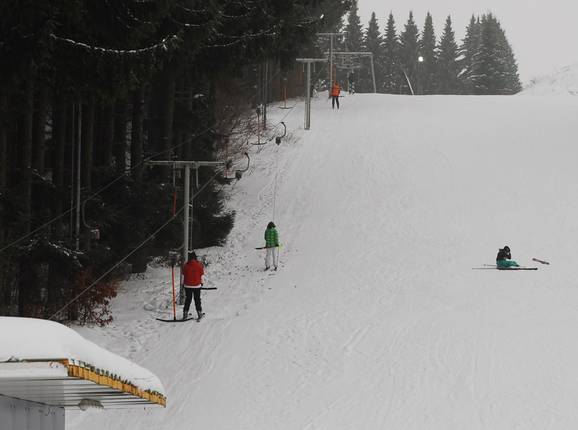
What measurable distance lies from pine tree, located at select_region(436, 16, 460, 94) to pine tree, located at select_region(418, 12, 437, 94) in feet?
2.61

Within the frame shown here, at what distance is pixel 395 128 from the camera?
127 feet

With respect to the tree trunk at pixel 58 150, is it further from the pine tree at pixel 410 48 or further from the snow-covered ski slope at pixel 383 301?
the pine tree at pixel 410 48

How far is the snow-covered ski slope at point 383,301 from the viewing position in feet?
46.7

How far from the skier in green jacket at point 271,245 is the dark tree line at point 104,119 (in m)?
2.61

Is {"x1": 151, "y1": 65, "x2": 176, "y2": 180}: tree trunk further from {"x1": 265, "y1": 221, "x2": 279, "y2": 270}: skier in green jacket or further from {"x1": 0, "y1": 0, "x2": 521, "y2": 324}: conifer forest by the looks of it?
{"x1": 265, "y1": 221, "x2": 279, "y2": 270}: skier in green jacket

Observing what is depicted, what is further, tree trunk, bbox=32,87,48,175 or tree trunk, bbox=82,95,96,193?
tree trunk, bbox=82,95,96,193

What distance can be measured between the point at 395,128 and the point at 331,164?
23.4ft

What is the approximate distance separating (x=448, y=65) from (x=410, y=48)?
574cm

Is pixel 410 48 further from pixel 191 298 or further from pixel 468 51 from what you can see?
pixel 191 298

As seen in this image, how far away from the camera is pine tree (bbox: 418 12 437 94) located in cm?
9875

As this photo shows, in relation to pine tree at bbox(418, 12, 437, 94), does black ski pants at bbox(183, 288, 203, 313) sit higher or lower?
lower

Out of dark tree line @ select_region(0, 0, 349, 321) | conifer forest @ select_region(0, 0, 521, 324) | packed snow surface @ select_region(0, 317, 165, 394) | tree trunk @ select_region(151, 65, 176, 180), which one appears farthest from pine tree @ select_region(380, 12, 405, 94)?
packed snow surface @ select_region(0, 317, 165, 394)

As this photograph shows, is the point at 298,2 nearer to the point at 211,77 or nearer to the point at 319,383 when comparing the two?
the point at 211,77

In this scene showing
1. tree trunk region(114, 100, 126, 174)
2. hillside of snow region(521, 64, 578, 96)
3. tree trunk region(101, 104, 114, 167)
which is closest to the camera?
tree trunk region(101, 104, 114, 167)
